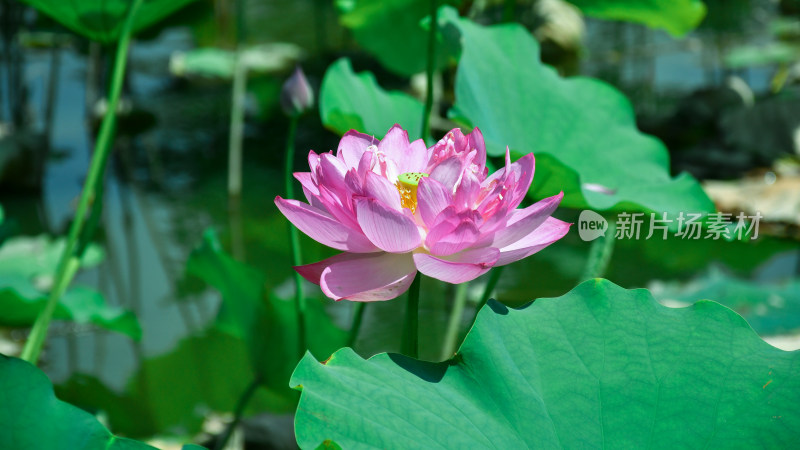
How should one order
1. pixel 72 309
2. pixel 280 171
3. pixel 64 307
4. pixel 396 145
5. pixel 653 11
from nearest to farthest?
pixel 396 145
pixel 64 307
pixel 72 309
pixel 653 11
pixel 280 171

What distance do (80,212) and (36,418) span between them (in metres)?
0.42

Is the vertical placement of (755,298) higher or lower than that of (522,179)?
lower

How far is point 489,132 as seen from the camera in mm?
971

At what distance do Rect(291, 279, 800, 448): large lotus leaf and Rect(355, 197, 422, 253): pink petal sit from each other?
10 centimetres

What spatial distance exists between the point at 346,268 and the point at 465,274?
92mm

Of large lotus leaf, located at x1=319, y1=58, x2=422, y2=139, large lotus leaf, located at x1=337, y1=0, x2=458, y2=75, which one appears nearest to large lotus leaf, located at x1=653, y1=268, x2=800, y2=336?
large lotus leaf, located at x1=337, y1=0, x2=458, y2=75

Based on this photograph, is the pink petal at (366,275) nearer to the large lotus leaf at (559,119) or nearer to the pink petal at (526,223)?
the pink petal at (526,223)

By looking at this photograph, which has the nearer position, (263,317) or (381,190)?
(381,190)

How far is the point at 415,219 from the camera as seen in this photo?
578mm

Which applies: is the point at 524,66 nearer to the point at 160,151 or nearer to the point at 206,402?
the point at 206,402

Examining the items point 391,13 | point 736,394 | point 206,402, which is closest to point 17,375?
point 736,394

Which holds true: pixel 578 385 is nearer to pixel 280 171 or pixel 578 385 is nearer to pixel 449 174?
pixel 449 174

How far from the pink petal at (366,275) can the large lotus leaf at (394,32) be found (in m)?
1.30

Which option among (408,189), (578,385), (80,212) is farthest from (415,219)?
(80,212)
